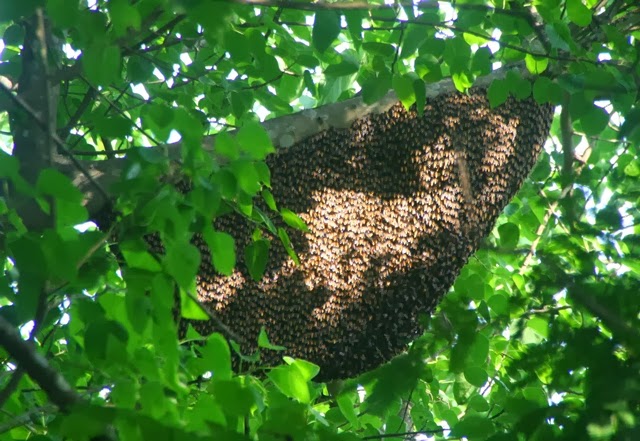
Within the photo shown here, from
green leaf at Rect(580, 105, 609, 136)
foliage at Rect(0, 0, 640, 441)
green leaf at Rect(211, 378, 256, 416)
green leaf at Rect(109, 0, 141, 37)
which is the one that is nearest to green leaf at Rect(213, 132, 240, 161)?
foliage at Rect(0, 0, 640, 441)

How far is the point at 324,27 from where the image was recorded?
181 cm

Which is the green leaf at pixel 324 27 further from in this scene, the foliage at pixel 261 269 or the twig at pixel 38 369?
the twig at pixel 38 369

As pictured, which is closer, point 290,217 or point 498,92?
point 290,217

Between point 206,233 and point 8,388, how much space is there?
18.8 inches

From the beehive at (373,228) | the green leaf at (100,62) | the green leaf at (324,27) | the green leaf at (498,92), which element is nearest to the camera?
the green leaf at (100,62)

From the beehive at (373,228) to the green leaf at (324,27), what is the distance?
635mm

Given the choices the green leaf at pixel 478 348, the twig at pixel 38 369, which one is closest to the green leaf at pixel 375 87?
the green leaf at pixel 478 348

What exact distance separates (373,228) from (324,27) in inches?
31.1

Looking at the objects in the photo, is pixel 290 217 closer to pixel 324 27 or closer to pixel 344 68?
pixel 324 27

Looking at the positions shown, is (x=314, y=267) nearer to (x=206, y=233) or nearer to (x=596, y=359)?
(x=206, y=233)

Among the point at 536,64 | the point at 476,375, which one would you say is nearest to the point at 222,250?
the point at 476,375

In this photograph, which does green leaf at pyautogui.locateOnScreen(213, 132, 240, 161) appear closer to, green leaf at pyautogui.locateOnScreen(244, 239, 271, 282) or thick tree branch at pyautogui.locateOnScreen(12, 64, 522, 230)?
green leaf at pyautogui.locateOnScreen(244, 239, 271, 282)

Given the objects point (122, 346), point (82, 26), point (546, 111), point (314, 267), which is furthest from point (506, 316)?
point (546, 111)

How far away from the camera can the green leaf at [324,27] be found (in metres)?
1.81
